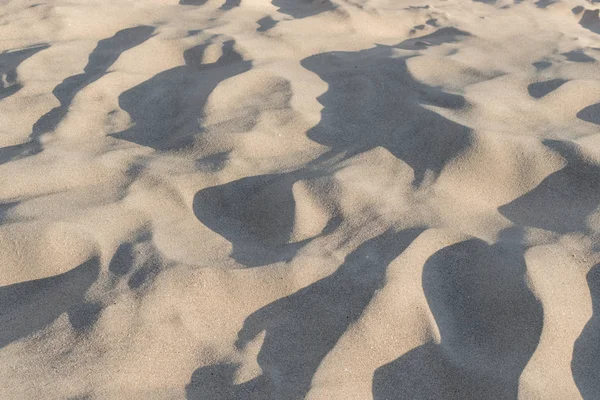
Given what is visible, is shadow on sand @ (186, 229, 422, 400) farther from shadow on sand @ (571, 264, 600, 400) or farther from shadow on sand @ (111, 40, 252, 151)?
shadow on sand @ (111, 40, 252, 151)

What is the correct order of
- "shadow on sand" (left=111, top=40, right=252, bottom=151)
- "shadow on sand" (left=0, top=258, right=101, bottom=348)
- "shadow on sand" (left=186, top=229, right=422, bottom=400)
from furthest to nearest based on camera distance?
1. "shadow on sand" (left=111, top=40, right=252, bottom=151)
2. "shadow on sand" (left=0, top=258, right=101, bottom=348)
3. "shadow on sand" (left=186, top=229, right=422, bottom=400)

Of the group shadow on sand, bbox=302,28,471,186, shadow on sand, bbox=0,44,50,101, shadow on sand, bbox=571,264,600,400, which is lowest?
shadow on sand, bbox=571,264,600,400

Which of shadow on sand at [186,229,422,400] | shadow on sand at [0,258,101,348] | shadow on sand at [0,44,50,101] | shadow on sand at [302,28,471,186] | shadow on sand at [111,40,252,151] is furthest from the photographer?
shadow on sand at [0,44,50,101]

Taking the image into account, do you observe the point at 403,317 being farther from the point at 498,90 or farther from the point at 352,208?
the point at 498,90

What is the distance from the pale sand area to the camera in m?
1.36

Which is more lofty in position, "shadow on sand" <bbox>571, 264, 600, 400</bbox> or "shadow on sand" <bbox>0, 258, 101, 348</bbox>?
"shadow on sand" <bbox>0, 258, 101, 348</bbox>

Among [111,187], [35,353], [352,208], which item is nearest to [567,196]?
[352,208]

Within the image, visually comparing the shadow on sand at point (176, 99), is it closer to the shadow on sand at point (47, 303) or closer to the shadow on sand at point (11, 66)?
the shadow on sand at point (11, 66)

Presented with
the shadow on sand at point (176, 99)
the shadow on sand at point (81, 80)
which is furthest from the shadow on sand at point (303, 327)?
the shadow on sand at point (81, 80)

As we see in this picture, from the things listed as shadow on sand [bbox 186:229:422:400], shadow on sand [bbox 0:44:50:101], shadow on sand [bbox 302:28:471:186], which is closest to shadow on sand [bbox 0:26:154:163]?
shadow on sand [bbox 0:44:50:101]

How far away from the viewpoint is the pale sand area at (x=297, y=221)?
4.48 ft

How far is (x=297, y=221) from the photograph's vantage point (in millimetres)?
1732

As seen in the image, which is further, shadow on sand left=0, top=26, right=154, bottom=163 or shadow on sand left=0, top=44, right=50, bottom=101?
shadow on sand left=0, top=44, right=50, bottom=101

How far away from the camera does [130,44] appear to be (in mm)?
2945
